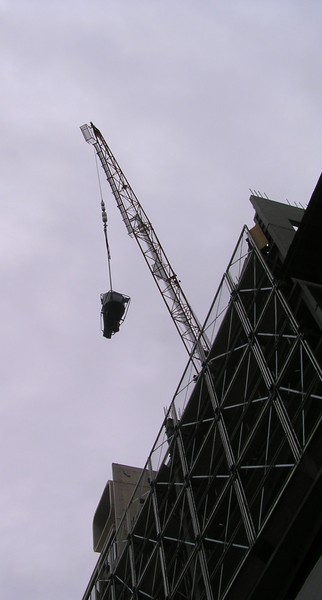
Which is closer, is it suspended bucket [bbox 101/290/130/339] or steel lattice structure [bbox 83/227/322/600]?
steel lattice structure [bbox 83/227/322/600]

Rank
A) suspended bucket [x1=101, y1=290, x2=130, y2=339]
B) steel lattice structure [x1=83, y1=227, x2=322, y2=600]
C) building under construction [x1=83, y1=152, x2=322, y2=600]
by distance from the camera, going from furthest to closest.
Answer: suspended bucket [x1=101, y1=290, x2=130, y2=339] → steel lattice structure [x1=83, y1=227, x2=322, y2=600] → building under construction [x1=83, y1=152, x2=322, y2=600]

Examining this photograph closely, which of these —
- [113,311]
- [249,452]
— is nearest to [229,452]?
[249,452]

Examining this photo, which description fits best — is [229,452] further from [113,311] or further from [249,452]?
[113,311]

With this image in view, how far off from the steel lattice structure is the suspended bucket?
42.4 ft

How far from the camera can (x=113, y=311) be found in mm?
51219

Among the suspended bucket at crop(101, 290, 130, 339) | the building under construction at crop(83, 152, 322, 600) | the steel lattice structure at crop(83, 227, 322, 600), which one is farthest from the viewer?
the suspended bucket at crop(101, 290, 130, 339)

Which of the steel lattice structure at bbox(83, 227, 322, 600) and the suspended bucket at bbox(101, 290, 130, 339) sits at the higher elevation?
the suspended bucket at bbox(101, 290, 130, 339)

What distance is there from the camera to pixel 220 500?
29.5 m

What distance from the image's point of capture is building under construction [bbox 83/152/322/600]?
82.0ft

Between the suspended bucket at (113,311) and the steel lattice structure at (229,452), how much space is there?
1293 cm

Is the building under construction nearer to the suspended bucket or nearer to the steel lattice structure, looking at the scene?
the steel lattice structure

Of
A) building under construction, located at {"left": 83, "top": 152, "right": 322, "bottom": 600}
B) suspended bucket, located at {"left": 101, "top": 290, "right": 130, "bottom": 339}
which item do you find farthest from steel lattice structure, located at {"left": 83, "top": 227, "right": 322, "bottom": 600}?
suspended bucket, located at {"left": 101, "top": 290, "right": 130, "bottom": 339}

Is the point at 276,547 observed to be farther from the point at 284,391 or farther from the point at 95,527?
the point at 95,527

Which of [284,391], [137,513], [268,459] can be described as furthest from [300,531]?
[137,513]
